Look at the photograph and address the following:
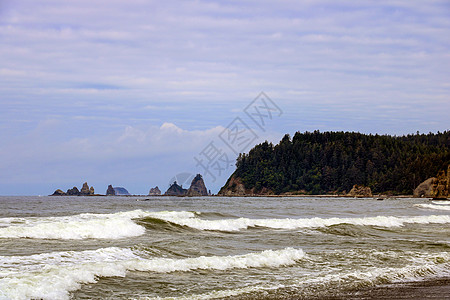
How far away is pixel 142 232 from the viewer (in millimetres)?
22000

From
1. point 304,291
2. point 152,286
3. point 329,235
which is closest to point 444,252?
point 329,235

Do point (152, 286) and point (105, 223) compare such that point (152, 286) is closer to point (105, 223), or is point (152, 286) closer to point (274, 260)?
point (274, 260)

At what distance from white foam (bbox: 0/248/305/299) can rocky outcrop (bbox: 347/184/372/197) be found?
161 metres

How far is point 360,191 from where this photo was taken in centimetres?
17025

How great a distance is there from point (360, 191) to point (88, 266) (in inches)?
6604

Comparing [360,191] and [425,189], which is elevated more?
[425,189]

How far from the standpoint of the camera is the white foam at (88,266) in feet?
29.8

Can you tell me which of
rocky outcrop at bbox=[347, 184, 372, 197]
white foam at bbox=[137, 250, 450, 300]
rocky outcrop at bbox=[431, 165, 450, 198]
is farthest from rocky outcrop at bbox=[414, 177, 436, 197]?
white foam at bbox=[137, 250, 450, 300]

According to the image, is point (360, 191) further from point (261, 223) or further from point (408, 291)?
point (408, 291)

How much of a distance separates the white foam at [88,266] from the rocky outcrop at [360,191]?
161m

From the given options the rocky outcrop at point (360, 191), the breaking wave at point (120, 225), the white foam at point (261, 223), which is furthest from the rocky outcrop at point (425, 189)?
the white foam at point (261, 223)

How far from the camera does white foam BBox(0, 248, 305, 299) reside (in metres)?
9.09

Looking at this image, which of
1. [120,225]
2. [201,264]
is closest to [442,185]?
[120,225]

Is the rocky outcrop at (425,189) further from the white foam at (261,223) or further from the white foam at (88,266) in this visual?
the white foam at (88,266)
